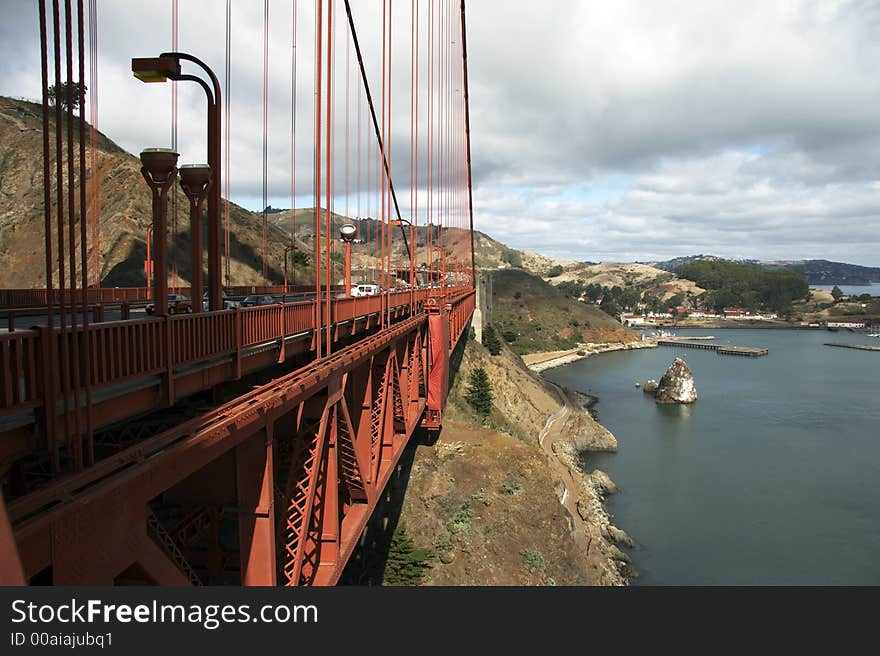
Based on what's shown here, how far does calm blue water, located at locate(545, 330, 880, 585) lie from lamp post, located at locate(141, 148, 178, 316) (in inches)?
962

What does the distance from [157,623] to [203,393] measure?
4.35 meters

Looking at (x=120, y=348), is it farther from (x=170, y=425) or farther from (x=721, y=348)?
(x=721, y=348)

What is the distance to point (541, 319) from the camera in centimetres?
10819

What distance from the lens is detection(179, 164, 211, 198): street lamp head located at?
25.5ft

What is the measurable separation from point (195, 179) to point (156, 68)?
135 centimetres

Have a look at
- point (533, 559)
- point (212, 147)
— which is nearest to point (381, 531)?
point (533, 559)

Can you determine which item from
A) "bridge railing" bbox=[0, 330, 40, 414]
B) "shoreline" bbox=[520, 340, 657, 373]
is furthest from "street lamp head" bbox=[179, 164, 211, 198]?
"shoreline" bbox=[520, 340, 657, 373]

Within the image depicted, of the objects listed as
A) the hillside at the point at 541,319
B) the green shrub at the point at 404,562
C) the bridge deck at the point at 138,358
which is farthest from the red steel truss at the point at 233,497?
the hillside at the point at 541,319

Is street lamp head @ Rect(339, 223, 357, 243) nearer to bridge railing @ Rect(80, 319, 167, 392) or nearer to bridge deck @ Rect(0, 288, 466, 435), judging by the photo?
bridge deck @ Rect(0, 288, 466, 435)

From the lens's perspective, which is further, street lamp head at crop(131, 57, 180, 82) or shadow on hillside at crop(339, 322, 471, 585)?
shadow on hillside at crop(339, 322, 471, 585)

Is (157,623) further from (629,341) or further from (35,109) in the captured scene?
(629,341)

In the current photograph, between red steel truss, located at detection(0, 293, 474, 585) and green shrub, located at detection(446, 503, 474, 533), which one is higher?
red steel truss, located at detection(0, 293, 474, 585)

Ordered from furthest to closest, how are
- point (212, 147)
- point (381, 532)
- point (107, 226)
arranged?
1. point (107, 226)
2. point (381, 532)
3. point (212, 147)

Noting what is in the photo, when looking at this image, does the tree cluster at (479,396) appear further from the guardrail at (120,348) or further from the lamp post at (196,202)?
the guardrail at (120,348)
